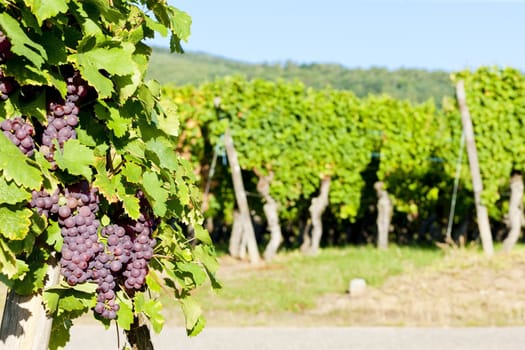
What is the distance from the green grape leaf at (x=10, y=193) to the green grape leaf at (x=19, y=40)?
386mm

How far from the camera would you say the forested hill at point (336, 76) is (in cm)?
6825

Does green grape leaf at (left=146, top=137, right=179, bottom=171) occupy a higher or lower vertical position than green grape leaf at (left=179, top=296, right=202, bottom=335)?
higher

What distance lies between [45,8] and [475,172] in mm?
11188

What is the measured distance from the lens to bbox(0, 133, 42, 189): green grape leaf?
8.18 ft

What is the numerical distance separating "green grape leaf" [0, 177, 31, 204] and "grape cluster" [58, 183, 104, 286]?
21 centimetres

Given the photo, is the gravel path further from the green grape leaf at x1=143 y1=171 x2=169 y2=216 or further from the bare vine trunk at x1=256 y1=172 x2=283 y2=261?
the bare vine trunk at x1=256 y1=172 x2=283 y2=261

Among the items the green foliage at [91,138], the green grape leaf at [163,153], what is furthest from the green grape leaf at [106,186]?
the green grape leaf at [163,153]

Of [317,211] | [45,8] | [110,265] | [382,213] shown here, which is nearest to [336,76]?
[382,213]

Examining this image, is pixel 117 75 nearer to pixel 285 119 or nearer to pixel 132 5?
pixel 132 5

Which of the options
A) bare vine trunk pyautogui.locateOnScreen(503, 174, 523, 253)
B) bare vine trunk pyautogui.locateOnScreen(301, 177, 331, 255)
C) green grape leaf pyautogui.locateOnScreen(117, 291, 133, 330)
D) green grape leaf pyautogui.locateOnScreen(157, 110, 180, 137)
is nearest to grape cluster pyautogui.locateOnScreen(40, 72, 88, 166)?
green grape leaf pyautogui.locateOnScreen(157, 110, 180, 137)

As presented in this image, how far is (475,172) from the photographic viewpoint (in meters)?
12.9

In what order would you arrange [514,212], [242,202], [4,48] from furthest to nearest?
[514,212] → [242,202] → [4,48]

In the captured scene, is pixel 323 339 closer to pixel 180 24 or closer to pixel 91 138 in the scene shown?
pixel 180 24

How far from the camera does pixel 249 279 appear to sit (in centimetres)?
1175
